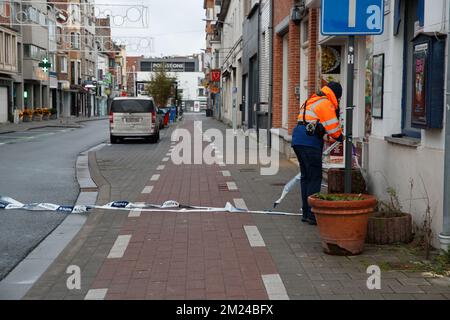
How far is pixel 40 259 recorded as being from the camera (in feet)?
21.8

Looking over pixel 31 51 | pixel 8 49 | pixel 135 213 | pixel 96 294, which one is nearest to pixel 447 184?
pixel 96 294

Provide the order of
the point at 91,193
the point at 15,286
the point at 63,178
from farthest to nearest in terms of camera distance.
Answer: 1. the point at 63,178
2. the point at 91,193
3. the point at 15,286

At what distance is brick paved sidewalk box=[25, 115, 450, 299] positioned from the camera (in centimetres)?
531

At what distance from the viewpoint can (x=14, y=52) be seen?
4869 cm

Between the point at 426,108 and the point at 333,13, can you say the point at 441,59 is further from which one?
the point at 333,13

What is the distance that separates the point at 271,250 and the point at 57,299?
8.18 feet

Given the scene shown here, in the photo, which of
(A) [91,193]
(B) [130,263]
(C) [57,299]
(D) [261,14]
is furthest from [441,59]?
(D) [261,14]

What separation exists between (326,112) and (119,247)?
2930mm

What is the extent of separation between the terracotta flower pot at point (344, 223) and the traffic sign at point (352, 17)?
186 cm

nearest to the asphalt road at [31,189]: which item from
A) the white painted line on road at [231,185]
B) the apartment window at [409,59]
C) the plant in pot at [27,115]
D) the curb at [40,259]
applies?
the curb at [40,259]

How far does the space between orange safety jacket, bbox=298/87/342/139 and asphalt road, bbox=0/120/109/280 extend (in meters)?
3.61

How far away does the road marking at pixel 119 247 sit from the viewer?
668 centimetres

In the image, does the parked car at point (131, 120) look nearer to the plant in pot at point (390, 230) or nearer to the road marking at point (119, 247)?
the road marking at point (119, 247)

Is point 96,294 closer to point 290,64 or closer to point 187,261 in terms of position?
point 187,261
